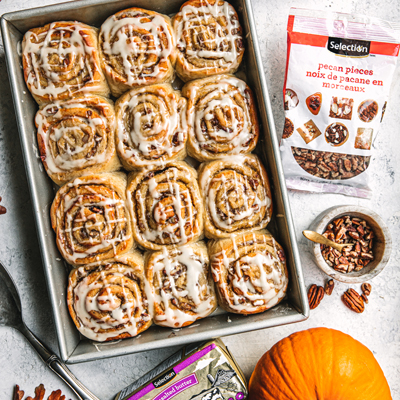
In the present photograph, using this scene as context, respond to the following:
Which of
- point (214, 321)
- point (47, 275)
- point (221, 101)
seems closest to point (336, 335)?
point (214, 321)

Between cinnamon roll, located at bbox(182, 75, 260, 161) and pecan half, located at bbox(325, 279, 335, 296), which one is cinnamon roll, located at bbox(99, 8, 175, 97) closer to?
cinnamon roll, located at bbox(182, 75, 260, 161)

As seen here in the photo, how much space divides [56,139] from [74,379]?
1.21 meters

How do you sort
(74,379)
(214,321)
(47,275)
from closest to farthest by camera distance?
(47,275)
(214,321)
(74,379)

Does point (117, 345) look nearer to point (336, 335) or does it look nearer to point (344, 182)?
point (336, 335)

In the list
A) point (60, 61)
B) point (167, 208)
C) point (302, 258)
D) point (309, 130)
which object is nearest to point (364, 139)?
point (309, 130)

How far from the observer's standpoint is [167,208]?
5.36 feet

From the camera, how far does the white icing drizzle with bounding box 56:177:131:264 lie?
1629 millimetres

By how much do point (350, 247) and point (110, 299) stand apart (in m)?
1.22

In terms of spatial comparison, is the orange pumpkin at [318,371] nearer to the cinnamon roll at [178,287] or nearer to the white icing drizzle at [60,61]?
the cinnamon roll at [178,287]

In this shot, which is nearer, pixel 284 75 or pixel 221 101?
pixel 221 101

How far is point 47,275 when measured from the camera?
1.60 m

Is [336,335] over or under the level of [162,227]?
under

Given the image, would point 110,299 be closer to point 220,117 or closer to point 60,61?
point 220,117

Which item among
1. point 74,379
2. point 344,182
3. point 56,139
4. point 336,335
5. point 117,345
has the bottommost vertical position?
point 74,379
